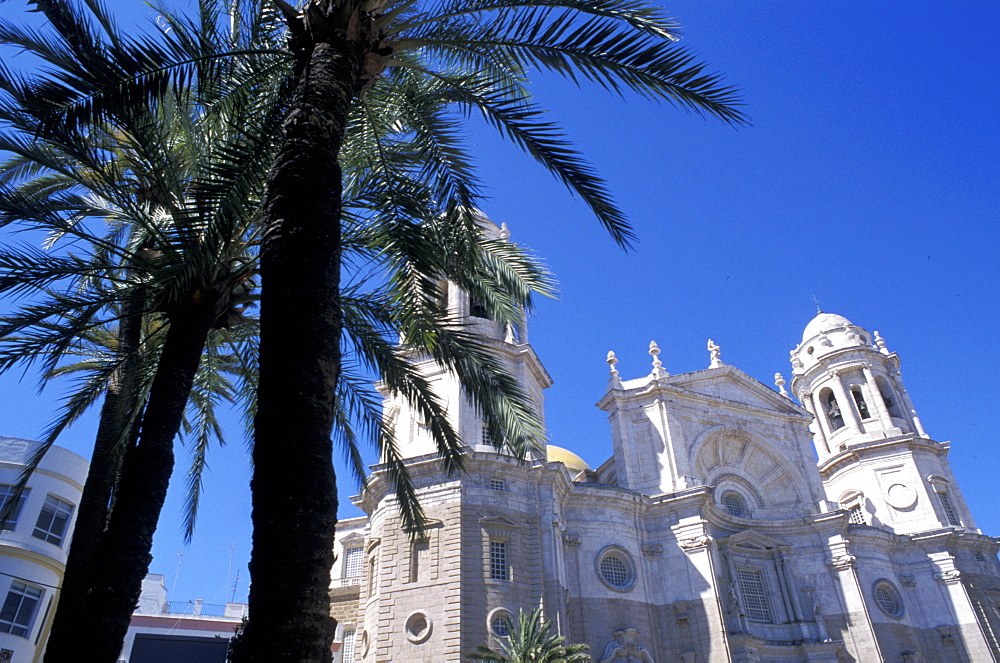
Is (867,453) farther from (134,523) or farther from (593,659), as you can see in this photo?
(134,523)

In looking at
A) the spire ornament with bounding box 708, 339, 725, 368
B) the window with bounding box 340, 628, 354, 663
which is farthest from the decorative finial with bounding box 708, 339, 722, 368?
the window with bounding box 340, 628, 354, 663

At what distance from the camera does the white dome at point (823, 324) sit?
171ft

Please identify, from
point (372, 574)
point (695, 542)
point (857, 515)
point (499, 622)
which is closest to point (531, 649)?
point (499, 622)

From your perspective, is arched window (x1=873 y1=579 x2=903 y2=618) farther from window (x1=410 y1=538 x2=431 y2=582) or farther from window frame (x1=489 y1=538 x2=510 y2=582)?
window (x1=410 y1=538 x2=431 y2=582)

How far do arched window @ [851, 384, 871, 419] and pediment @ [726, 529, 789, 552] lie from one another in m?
15.6

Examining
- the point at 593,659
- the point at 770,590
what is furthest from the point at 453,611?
the point at 770,590

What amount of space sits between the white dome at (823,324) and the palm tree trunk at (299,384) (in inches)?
1998

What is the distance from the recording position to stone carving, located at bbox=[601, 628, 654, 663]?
Result: 97.2 feet

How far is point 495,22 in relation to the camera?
9.88 metres

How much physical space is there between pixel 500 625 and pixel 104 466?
18472mm

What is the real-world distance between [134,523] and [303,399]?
4737mm

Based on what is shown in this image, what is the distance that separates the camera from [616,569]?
1294 inches

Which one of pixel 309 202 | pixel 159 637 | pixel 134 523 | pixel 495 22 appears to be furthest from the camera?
pixel 159 637

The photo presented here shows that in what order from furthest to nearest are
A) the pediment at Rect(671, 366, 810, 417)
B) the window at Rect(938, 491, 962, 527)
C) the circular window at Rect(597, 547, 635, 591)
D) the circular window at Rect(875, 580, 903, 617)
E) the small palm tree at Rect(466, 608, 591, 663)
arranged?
1. the window at Rect(938, 491, 962, 527)
2. the pediment at Rect(671, 366, 810, 417)
3. the circular window at Rect(875, 580, 903, 617)
4. the circular window at Rect(597, 547, 635, 591)
5. the small palm tree at Rect(466, 608, 591, 663)
